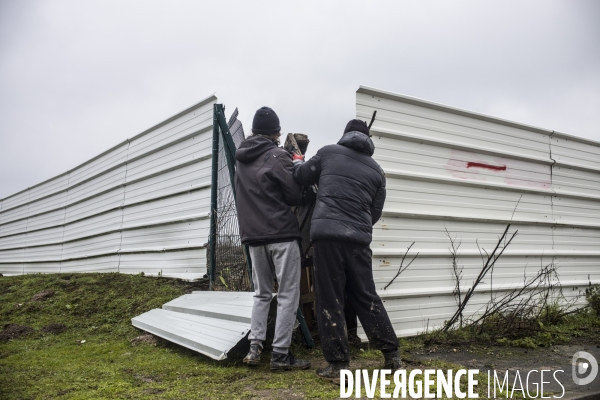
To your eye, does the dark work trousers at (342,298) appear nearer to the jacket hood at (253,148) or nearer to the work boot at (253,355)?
the work boot at (253,355)

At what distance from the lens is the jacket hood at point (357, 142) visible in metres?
3.90

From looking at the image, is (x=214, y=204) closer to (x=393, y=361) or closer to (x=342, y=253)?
(x=342, y=253)

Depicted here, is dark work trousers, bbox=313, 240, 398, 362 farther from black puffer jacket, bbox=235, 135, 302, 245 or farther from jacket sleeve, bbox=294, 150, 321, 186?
jacket sleeve, bbox=294, 150, 321, 186

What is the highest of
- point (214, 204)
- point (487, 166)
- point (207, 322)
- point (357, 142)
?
point (487, 166)

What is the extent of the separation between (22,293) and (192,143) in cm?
346

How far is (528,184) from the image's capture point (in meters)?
6.30

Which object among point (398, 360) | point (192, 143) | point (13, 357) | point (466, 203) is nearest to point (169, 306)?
point (13, 357)

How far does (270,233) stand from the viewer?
12.6 feet

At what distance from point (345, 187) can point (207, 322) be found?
191cm

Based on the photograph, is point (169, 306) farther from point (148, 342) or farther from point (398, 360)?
point (398, 360)

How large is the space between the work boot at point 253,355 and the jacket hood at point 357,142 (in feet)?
5.70
